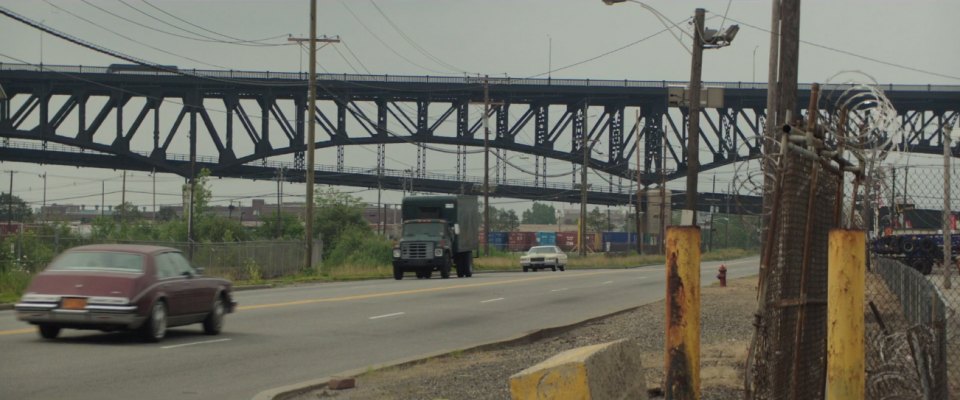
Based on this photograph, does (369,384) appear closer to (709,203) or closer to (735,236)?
(709,203)

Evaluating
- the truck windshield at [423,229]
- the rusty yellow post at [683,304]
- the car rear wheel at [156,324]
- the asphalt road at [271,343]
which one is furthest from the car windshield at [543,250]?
the rusty yellow post at [683,304]

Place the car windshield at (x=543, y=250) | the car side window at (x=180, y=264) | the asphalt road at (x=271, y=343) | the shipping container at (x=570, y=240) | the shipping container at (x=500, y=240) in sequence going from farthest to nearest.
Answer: the shipping container at (x=570, y=240)
the shipping container at (x=500, y=240)
the car windshield at (x=543, y=250)
the car side window at (x=180, y=264)
the asphalt road at (x=271, y=343)

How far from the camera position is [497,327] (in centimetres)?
2242

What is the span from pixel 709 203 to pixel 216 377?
314 ft

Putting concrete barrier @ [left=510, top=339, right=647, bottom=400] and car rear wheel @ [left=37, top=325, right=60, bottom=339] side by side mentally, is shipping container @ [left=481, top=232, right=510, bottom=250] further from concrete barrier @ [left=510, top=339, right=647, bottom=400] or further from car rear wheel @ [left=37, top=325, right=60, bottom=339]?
concrete barrier @ [left=510, top=339, right=647, bottom=400]

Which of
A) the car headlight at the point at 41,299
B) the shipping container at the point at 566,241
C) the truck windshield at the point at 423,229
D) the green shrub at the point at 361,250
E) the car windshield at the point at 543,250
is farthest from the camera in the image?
the shipping container at the point at 566,241

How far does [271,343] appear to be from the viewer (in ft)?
59.4

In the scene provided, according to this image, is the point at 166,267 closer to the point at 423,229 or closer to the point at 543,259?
the point at 423,229

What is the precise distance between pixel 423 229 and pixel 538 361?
33.7 metres

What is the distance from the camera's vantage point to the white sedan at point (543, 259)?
2616 inches

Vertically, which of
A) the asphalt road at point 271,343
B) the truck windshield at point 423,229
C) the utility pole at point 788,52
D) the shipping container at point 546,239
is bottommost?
the asphalt road at point 271,343

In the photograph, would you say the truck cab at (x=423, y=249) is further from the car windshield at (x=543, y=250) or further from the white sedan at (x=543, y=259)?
the car windshield at (x=543, y=250)

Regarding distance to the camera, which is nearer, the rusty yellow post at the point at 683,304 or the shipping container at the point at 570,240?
the rusty yellow post at the point at 683,304

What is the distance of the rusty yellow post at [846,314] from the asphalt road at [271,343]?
20.5 feet
